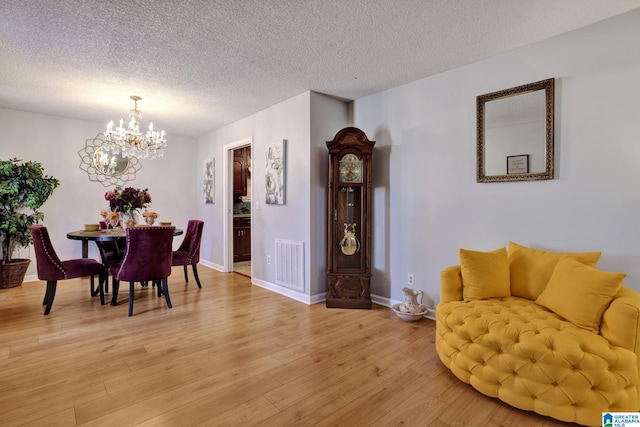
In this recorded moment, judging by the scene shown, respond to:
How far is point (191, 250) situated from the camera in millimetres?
4289

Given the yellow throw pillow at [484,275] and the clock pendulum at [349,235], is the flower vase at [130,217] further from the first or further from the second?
the yellow throw pillow at [484,275]

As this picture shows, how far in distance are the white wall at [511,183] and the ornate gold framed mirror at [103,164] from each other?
419 cm

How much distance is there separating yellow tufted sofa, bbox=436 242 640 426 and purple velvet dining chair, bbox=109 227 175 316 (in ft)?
9.28

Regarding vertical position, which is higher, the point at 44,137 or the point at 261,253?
the point at 44,137

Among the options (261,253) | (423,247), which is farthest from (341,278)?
(261,253)

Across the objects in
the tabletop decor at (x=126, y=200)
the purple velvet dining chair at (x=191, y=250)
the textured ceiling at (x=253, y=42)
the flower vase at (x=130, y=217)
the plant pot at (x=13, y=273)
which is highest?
the textured ceiling at (x=253, y=42)

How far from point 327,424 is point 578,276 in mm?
1749

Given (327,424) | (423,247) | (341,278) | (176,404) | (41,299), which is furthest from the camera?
(41,299)

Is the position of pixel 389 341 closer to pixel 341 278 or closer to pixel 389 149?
pixel 341 278

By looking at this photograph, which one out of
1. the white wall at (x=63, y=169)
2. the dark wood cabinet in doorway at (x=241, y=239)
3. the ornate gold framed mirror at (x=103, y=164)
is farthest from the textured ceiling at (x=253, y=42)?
the dark wood cabinet in doorway at (x=241, y=239)

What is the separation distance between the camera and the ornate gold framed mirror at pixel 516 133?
2.48 meters

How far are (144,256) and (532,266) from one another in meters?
3.56

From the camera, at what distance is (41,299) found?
3.73 meters
